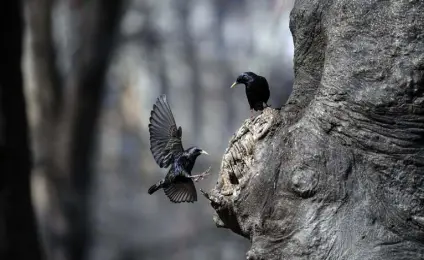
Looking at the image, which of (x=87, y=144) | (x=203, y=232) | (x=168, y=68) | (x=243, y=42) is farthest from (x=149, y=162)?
(x=87, y=144)

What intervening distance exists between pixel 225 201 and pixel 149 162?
18090 mm

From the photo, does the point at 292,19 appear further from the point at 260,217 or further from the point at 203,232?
the point at 203,232

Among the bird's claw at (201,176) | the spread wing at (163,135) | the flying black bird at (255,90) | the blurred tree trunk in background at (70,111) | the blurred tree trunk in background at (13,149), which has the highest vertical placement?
the blurred tree trunk in background at (70,111)

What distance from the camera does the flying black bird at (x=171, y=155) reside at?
3309mm

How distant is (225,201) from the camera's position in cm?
315

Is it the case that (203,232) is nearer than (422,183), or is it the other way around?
(422,183)

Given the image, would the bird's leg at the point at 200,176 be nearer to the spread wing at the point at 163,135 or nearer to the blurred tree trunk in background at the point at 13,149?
the spread wing at the point at 163,135

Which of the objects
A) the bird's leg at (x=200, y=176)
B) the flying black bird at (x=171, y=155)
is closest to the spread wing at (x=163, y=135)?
the flying black bird at (x=171, y=155)

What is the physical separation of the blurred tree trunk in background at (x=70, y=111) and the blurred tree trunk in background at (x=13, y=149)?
235 centimetres

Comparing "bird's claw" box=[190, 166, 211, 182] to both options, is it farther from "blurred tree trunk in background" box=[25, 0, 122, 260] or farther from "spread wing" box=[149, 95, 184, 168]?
"blurred tree trunk in background" box=[25, 0, 122, 260]

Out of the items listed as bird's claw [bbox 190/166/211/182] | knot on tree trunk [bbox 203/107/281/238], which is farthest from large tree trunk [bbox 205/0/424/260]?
bird's claw [bbox 190/166/211/182]

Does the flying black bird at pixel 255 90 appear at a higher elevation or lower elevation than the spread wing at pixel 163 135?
lower

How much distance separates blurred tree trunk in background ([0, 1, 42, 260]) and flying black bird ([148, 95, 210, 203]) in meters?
5.36

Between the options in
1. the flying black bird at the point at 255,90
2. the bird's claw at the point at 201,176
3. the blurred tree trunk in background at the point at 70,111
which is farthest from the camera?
the blurred tree trunk in background at the point at 70,111
